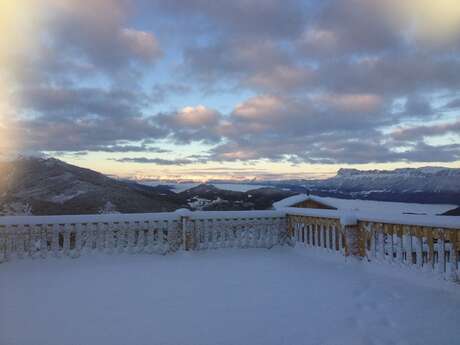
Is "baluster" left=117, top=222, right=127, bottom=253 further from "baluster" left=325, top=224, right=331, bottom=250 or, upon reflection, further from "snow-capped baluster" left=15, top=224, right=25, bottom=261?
"baluster" left=325, top=224, right=331, bottom=250

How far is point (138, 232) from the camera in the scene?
23.7 ft

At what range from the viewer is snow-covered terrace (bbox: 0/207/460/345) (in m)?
3.08

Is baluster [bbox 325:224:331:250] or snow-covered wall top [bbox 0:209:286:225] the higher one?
snow-covered wall top [bbox 0:209:286:225]

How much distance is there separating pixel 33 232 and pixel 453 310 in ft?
21.1

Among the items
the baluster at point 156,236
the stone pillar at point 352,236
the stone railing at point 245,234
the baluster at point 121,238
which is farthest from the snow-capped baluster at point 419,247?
the baluster at point 121,238

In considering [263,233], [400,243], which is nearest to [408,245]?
[400,243]

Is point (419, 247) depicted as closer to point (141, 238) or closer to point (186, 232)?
point (186, 232)

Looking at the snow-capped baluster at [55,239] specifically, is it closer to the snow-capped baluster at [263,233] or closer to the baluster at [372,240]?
the snow-capped baluster at [263,233]

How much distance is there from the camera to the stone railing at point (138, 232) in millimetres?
6508

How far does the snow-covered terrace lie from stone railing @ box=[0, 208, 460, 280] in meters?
0.02

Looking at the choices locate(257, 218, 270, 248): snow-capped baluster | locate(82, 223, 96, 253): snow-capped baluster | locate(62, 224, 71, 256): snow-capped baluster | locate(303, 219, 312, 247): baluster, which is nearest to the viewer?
locate(62, 224, 71, 256): snow-capped baluster

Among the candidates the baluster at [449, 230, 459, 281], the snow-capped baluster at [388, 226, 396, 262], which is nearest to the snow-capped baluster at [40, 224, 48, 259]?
the snow-capped baluster at [388, 226, 396, 262]

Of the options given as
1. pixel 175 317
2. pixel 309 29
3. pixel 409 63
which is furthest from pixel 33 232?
pixel 409 63

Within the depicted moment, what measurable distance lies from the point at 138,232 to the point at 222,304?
3.79 m
